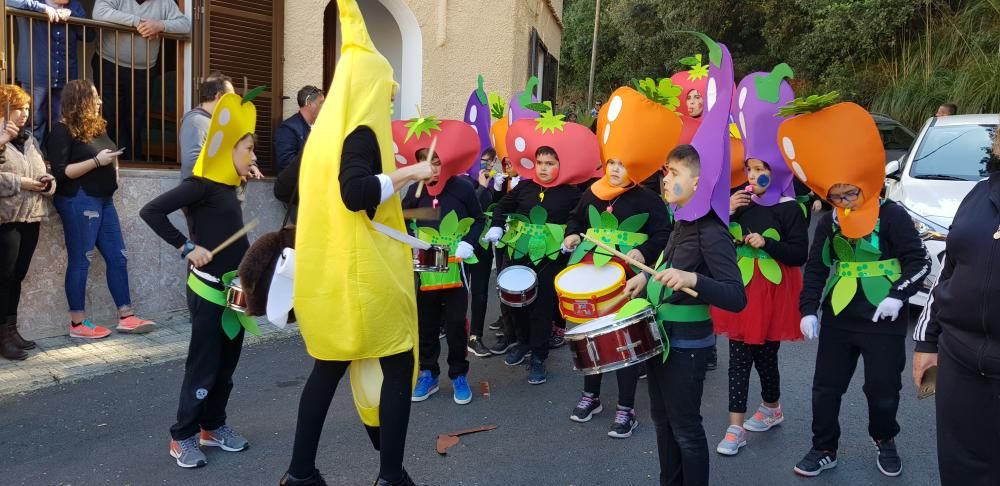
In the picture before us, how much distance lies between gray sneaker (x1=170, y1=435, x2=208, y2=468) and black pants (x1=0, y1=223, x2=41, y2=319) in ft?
8.37

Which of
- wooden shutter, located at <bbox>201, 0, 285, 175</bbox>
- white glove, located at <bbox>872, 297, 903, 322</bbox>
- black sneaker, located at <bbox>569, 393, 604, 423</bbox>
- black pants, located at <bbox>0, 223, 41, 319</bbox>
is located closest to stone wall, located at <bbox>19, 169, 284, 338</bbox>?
black pants, located at <bbox>0, 223, 41, 319</bbox>

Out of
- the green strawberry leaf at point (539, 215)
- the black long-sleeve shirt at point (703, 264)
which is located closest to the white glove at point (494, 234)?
the green strawberry leaf at point (539, 215)

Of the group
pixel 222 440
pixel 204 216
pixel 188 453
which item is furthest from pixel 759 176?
pixel 188 453

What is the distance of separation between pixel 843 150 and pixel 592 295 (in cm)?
140

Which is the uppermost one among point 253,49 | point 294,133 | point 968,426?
point 253,49

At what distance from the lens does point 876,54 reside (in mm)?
19500

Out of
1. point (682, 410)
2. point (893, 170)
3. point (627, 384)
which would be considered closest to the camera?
point (682, 410)

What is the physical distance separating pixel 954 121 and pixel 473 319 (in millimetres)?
5612

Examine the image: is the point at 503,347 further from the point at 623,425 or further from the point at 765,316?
the point at 765,316

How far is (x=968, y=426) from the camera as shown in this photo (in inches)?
110

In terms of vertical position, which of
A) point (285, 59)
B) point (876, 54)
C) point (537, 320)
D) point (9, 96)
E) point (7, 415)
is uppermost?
point (876, 54)

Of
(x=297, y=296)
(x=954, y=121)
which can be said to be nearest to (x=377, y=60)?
(x=297, y=296)

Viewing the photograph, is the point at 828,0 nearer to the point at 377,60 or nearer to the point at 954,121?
the point at 954,121

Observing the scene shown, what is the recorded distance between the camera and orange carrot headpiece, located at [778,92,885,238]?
395 centimetres
